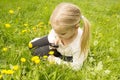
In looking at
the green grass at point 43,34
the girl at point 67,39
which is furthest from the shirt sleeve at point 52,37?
the green grass at point 43,34

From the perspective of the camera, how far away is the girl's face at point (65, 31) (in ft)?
10.7

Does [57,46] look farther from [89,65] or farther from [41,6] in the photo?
[41,6]

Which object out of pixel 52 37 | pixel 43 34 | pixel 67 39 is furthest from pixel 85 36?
pixel 43 34

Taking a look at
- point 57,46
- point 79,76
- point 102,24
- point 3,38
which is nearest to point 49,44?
point 57,46

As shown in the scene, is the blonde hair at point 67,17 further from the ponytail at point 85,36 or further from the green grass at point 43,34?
the green grass at point 43,34

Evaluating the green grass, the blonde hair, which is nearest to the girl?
the blonde hair

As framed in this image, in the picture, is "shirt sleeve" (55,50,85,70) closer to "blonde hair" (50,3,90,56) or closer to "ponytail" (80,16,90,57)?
"ponytail" (80,16,90,57)

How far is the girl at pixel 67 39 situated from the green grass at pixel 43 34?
0.49 ft

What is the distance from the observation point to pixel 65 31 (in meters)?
3.29

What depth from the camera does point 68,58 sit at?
3.65 m

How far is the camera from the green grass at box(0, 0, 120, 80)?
3045mm

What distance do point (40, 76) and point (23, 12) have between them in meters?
2.60

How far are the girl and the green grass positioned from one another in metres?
0.15

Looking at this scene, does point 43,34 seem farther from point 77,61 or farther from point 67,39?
point 77,61
